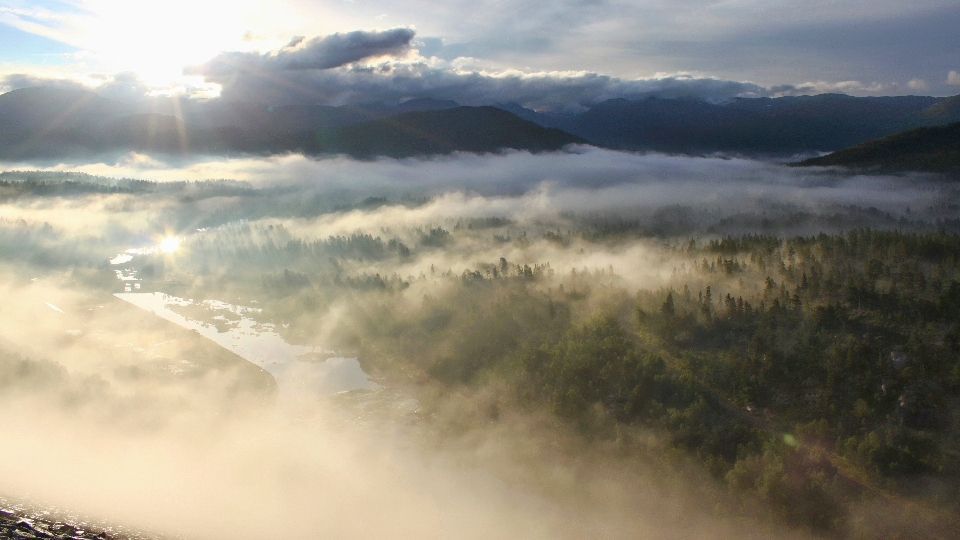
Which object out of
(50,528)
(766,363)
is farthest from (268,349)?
(766,363)

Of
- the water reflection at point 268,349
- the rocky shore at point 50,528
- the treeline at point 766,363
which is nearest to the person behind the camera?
the rocky shore at point 50,528

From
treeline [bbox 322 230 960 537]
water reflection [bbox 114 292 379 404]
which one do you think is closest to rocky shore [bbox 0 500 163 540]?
water reflection [bbox 114 292 379 404]

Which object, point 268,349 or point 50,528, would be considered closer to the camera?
point 50,528

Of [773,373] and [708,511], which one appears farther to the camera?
[773,373]

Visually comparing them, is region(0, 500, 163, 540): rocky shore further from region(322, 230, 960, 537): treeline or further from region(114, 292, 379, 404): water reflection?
region(322, 230, 960, 537): treeline

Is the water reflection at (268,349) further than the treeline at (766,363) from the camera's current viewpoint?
Yes

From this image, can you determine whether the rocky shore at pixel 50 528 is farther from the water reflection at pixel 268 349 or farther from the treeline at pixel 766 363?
the treeline at pixel 766 363

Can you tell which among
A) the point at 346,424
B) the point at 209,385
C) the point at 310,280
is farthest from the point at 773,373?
the point at 310,280

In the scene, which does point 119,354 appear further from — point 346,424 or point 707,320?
point 707,320

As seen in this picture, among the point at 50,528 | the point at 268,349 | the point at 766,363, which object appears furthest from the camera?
the point at 268,349

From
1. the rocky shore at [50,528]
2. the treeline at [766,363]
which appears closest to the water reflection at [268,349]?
the treeline at [766,363]

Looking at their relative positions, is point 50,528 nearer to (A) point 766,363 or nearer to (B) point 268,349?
(B) point 268,349
